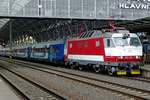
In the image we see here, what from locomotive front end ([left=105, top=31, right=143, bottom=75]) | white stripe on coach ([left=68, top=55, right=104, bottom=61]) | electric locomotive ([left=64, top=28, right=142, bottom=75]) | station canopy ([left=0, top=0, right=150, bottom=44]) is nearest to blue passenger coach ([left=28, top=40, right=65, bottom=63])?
station canopy ([left=0, top=0, right=150, bottom=44])

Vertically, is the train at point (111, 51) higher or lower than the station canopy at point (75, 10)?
lower

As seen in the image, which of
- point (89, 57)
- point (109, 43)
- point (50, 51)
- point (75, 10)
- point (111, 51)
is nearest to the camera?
point (111, 51)

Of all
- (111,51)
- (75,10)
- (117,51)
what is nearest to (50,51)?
(75,10)

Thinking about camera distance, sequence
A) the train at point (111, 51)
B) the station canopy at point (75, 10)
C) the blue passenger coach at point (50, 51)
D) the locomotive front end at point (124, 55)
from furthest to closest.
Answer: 1. the station canopy at point (75, 10)
2. the blue passenger coach at point (50, 51)
3. the train at point (111, 51)
4. the locomotive front end at point (124, 55)

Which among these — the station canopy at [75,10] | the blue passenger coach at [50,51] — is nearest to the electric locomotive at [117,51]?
the blue passenger coach at [50,51]

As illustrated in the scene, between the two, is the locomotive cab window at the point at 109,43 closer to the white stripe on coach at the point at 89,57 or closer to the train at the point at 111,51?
the train at the point at 111,51

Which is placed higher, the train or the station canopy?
the station canopy

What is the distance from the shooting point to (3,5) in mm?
42312

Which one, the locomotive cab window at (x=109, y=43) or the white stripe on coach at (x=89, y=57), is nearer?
the locomotive cab window at (x=109, y=43)

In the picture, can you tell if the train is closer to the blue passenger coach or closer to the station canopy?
the blue passenger coach

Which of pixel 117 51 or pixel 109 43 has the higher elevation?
pixel 109 43

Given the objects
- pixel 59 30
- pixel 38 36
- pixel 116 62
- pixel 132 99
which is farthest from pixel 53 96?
pixel 38 36

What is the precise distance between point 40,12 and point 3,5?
14.5 feet

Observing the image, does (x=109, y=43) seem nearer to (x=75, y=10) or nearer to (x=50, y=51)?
(x=50, y=51)
